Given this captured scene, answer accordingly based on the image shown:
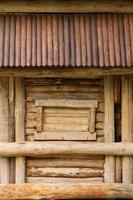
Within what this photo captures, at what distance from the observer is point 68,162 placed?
8156 millimetres

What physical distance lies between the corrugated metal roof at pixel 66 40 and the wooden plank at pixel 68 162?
1.64m

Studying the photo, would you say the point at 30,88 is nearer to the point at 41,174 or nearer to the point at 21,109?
the point at 21,109

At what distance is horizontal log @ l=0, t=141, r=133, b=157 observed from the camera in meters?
7.97

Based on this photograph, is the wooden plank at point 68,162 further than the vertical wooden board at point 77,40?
Yes

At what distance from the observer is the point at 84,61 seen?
759cm

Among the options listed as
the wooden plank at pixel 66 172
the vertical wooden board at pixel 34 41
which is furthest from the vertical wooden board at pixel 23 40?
the wooden plank at pixel 66 172

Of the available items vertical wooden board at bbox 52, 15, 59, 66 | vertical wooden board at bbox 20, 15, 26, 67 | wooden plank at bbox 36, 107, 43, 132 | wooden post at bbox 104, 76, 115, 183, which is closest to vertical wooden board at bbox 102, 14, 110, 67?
wooden post at bbox 104, 76, 115, 183

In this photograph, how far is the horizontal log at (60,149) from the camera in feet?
26.2

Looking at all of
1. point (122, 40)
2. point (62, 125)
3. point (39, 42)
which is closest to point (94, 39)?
point (122, 40)

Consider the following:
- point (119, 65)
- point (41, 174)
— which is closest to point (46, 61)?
point (119, 65)

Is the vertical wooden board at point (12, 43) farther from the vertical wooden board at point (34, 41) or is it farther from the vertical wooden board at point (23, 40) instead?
the vertical wooden board at point (34, 41)

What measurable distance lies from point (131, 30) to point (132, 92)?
1.04 meters

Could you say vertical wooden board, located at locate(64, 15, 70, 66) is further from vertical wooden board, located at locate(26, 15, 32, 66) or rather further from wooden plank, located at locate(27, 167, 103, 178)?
wooden plank, located at locate(27, 167, 103, 178)

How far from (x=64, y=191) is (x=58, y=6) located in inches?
118
